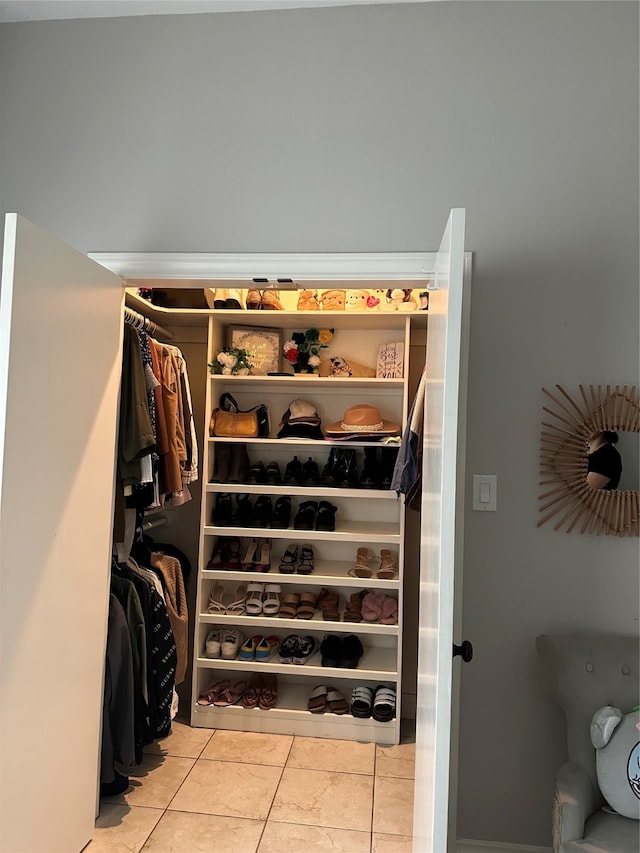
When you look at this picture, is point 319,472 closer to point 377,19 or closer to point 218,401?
point 218,401

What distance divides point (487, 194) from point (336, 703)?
2.50m

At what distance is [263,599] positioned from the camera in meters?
3.37

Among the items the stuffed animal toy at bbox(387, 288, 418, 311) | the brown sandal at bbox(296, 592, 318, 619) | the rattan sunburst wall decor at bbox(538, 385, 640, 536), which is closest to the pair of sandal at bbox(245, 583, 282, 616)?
the brown sandal at bbox(296, 592, 318, 619)

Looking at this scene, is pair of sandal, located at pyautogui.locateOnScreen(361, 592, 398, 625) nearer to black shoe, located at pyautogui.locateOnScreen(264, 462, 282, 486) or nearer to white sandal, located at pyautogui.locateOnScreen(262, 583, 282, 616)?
white sandal, located at pyautogui.locateOnScreen(262, 583, 282, 616)

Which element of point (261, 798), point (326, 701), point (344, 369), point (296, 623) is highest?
point (344, 369)

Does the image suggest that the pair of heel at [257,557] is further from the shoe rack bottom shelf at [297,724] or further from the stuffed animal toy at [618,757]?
the stuffed animal toy at [618,757]

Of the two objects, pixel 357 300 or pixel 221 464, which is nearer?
pixel 357 300

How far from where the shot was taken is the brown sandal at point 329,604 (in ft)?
10.7

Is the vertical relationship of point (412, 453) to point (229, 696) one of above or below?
above

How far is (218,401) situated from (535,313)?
1949 millimetres

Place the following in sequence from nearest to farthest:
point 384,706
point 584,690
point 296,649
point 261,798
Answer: point 584,690 < point 261,798 < point 384,706 < point 296,649

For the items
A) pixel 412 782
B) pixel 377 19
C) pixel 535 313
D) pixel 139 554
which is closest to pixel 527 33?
pixel 377 19

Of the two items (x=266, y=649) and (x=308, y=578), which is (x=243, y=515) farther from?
(x=266, y=649)

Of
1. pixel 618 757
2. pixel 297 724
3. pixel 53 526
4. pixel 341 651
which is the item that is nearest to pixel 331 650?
pixel 341 651
